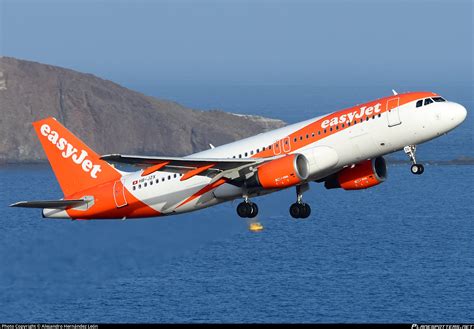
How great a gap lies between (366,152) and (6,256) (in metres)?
39.6

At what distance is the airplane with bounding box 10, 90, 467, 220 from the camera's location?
71.6m

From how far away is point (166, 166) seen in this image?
74625mm

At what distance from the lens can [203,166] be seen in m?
74.4

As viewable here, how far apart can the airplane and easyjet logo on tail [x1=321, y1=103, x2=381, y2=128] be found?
0.06 meters

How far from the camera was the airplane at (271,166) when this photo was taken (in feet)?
235

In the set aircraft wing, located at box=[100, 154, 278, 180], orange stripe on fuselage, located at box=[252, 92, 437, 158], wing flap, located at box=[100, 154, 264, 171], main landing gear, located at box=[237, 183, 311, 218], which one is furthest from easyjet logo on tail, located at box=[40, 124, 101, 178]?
orange stripe on fuselage, located at box=[252, 92, 437, 158]

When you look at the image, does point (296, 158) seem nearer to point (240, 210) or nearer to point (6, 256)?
point (240, 210)

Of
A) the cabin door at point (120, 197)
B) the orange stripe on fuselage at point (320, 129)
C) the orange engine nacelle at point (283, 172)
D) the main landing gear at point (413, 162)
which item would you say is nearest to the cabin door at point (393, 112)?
the orange stripe on fuselage at point (320, 129)

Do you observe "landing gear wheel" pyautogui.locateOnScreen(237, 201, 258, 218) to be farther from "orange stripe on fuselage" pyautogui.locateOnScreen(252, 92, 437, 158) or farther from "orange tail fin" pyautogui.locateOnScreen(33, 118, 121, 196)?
"orange tail fin" pyautogui.locateOnScreen(33, 118, 121, 196)

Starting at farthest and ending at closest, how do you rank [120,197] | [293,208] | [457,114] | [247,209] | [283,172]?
[120,197] < [293,208] < [247,209] < [283,172] < [457,114]

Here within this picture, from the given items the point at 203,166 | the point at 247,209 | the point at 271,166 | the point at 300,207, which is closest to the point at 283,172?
the point at 271,166

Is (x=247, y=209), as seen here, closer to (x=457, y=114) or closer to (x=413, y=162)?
(x=413, y=162)

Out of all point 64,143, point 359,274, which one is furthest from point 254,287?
point 64,143

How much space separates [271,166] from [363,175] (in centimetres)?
779
